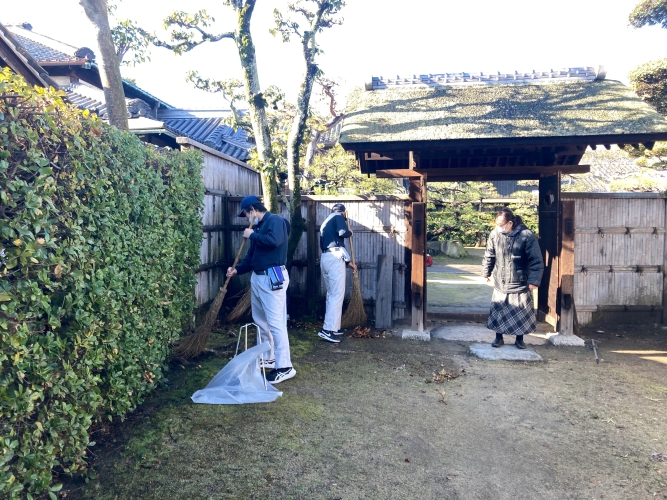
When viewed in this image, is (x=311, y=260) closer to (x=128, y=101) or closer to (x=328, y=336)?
(x=328, y=336)

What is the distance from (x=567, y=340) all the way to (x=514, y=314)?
107cm

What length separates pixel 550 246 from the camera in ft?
23.2

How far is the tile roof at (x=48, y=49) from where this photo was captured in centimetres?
1166

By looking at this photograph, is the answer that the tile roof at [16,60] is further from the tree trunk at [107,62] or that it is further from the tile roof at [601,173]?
the tile roof at [601,173]

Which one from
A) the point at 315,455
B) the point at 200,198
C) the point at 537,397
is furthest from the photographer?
the point at 200,198

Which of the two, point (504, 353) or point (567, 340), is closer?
point (504, 353)

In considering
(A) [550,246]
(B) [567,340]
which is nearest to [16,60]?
(A) [550,246]

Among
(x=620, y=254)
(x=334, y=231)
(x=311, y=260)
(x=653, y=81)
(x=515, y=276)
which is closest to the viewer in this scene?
(x=515, y=276)

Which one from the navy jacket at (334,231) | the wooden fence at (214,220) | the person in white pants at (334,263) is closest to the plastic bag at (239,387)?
the person in white pants at (334,263)

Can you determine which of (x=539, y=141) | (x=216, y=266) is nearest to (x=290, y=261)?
(x=216, y=266)

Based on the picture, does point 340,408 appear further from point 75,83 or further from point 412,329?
point 75,83

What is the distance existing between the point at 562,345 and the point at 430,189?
1080 centimetres

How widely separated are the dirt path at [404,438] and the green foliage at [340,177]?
6102 millimetres

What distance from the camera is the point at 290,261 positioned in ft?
24.8
